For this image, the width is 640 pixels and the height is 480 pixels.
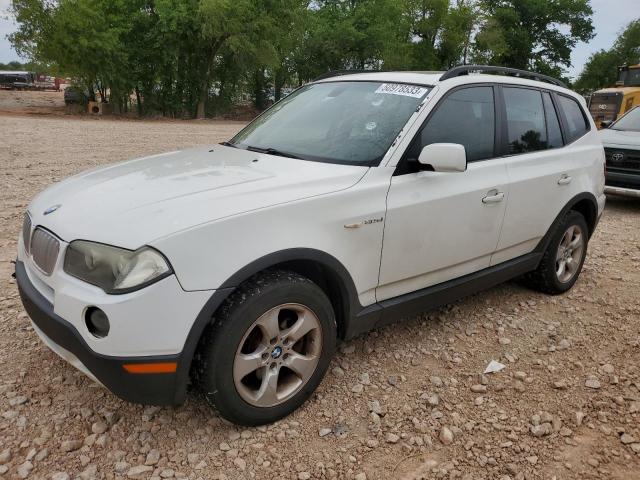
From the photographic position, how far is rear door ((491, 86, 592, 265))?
3.69m

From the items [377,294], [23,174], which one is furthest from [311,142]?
[23,174]

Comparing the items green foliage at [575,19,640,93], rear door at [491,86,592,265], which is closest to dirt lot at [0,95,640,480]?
rear door at [491,86,592,265]

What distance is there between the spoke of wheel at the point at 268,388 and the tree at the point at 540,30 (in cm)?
5224

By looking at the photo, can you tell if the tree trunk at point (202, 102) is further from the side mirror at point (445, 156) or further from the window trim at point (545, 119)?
the side mirror at point (445, 156)

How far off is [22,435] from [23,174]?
23.0ft

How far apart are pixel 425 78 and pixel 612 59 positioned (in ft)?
197

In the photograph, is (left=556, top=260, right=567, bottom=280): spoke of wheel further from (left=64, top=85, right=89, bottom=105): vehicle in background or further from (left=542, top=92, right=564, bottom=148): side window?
(left=64, top=85, right=89, bottom=105): vehicle in background

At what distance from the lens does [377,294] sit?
296 cm

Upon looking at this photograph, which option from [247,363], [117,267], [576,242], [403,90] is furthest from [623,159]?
[117,267]

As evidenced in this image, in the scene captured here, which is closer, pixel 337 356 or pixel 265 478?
pixel 265 478

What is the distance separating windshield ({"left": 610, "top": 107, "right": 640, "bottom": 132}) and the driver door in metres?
6.62

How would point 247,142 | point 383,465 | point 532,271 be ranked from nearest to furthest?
point 383,465
point 247,142
point 532,271

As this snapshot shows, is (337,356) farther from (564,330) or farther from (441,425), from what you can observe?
(564,330)

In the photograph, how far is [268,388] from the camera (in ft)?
8.43
